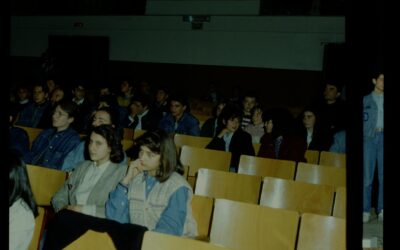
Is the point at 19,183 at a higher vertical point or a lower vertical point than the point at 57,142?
lower

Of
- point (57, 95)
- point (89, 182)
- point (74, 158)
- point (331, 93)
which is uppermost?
point (331, 93)

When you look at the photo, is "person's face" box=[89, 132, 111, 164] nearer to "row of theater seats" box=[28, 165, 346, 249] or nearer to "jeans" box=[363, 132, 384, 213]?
"row of theater seats" box=[28, 165, 346, 249]

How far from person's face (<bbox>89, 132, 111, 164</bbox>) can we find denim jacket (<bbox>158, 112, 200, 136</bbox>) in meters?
2.88

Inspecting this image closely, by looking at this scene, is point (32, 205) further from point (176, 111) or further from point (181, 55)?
point (181, 55)

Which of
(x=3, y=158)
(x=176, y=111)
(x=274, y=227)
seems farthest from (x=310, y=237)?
(x=176, y=111)

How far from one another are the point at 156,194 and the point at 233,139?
82.8 inches

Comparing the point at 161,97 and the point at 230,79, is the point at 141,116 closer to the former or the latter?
the point at 161,97

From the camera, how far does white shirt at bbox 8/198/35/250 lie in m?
2.10

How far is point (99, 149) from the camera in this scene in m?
3.15

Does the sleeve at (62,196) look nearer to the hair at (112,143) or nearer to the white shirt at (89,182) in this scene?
the white shirt at (89,182)

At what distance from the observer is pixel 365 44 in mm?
802

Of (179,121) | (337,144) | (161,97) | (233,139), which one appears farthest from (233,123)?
(161,97)

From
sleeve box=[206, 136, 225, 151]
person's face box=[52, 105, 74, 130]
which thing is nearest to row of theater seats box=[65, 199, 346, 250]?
person's face box=[52, 105, 74, 130]

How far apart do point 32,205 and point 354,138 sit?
1726 millimetres
